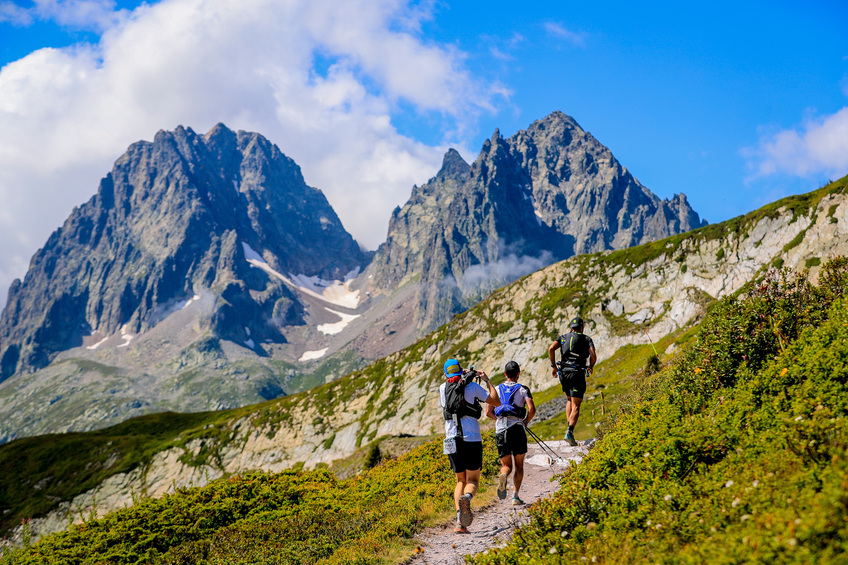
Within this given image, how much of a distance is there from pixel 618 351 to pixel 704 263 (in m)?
14.9

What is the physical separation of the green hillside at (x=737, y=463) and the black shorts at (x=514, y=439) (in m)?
1.99

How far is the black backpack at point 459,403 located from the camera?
11680 millimetres

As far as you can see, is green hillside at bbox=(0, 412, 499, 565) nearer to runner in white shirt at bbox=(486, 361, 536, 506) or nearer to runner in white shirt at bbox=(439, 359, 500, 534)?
runner in white shirt at bbox=(439, 359, 500, 534)

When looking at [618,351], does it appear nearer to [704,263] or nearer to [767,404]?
[704,263]

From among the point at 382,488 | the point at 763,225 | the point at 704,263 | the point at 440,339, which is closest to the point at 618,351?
the point at 704,263

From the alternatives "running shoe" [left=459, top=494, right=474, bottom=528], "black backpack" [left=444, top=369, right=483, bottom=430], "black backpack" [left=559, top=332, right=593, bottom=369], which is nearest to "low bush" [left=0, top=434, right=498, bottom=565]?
"running shoe" [left=459, top=494, right=474, bottom=528]

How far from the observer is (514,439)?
12.6 m

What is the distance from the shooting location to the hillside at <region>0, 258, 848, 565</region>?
5863 millimetres

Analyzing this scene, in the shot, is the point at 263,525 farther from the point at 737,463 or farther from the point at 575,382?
the point at 737,463

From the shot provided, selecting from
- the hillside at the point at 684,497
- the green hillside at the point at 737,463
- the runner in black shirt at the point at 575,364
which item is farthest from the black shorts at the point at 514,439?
the runner in black shirt at the point at 575,364

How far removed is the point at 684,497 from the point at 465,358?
65974 mm

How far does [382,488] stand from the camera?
17984mm

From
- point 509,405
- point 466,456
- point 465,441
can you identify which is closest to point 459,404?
point 465,441

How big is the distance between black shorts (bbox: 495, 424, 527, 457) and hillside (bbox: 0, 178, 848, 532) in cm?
2081
